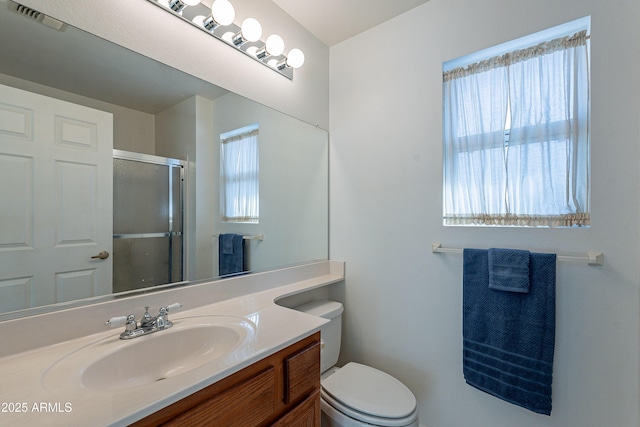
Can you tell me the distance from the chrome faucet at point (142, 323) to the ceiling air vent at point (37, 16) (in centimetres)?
95

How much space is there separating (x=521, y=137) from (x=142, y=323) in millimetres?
1744

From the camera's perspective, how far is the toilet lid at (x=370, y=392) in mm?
1138

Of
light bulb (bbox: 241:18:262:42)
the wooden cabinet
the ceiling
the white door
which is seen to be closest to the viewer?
the wooden cabinet

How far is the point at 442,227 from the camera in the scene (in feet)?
4.81

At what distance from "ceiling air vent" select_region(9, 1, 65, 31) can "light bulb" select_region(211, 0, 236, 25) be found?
1.75ft

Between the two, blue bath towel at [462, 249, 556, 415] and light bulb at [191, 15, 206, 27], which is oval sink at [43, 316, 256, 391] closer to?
blue bath towel at [462, 249, 556, 415]

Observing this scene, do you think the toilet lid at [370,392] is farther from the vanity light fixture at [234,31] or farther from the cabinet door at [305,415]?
the vanity light fixture at [234,31]

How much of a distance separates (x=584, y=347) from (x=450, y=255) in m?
0.61

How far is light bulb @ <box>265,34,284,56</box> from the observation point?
4.64 ft

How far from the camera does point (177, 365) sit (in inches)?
37.4

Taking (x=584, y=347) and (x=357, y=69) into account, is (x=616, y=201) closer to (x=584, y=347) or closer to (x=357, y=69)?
(x=584, y=347)

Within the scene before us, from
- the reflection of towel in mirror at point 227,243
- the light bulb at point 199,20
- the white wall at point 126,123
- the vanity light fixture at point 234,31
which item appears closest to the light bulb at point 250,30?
the vanity light fixture at point 234,31

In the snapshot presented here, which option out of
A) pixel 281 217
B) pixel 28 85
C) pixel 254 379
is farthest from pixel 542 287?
pixel 28 85

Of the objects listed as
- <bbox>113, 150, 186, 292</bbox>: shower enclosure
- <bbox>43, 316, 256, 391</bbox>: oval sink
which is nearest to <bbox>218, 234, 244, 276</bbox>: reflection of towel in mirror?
<bbox>113, 150, 186, 292</bbox>: shower enclosure
